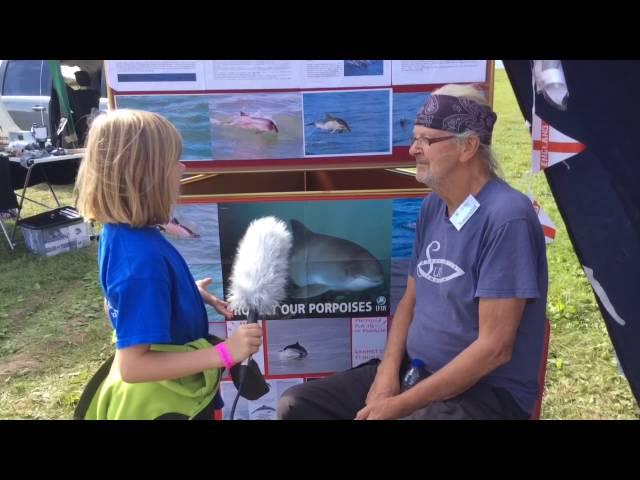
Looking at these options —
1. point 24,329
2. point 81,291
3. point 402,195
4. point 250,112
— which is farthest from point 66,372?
point 402,195

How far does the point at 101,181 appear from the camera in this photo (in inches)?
55.0

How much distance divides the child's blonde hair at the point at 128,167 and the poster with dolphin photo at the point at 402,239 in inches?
45.6

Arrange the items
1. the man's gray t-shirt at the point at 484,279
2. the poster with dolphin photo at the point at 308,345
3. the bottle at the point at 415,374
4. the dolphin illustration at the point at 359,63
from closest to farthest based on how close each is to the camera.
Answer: the man's gray t-shirt at the point at 484,279
the bottle at the point at 415,374
the dolphin illustration at the point at 359,63
the poster with dolphin photo at the point at 308,345

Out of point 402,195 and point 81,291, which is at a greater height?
point 402,195

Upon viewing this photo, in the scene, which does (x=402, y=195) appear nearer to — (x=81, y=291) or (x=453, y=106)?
(x=453, y=106)

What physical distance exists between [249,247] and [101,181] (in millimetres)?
558

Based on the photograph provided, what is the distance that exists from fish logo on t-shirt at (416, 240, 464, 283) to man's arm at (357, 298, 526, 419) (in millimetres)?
149

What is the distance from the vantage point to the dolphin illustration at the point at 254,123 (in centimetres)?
238

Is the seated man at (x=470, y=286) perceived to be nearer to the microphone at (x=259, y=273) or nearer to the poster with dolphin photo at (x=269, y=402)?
the microphone at (x=259, y=273)

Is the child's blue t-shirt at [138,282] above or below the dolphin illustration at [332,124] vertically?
below

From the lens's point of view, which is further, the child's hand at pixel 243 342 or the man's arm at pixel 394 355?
the man's arm at pixel 394 355

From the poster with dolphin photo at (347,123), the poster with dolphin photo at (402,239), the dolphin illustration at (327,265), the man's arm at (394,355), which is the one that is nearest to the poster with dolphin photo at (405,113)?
the poster with dolphin photo at (347,123)

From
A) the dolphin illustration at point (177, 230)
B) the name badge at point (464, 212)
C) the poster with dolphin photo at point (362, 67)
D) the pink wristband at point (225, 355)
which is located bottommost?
the pink wristband at point (225, 355)

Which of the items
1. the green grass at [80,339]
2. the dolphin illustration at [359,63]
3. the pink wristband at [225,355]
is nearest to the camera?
the pink wristband at [225,355]
